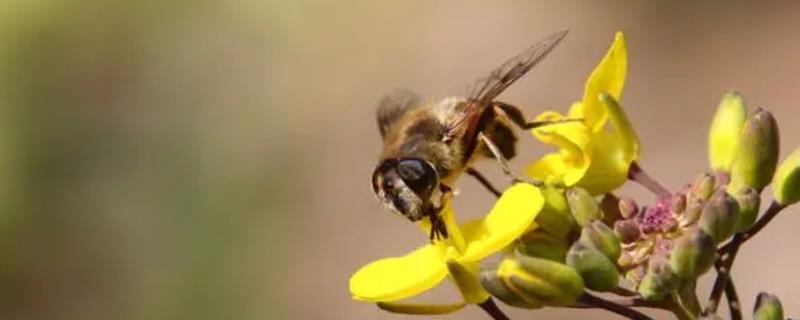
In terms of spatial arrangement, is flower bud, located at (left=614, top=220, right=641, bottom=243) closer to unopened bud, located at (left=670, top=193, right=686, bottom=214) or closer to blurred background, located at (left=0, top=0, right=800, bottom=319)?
unopened bud, located at (left=670, top=193, right=686, bottom=214)

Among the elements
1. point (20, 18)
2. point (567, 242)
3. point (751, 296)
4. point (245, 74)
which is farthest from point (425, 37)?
point (567, 242)

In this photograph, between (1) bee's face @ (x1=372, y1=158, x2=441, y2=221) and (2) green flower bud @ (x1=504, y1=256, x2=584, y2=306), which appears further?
(1) bee's face @ (x1=372, y1=158, x2=441, y2=221)

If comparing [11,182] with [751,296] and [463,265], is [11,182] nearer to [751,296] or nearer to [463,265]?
[751,296]

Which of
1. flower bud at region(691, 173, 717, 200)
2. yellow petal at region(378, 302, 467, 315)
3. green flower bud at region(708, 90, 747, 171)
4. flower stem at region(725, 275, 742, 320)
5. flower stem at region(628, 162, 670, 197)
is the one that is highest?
green flower bud at region(708, 90, 747, 171)

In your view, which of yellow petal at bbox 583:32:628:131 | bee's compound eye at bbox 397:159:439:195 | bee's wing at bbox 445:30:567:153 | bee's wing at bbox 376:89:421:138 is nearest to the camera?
yellow petal at bbox 583:32:628:131

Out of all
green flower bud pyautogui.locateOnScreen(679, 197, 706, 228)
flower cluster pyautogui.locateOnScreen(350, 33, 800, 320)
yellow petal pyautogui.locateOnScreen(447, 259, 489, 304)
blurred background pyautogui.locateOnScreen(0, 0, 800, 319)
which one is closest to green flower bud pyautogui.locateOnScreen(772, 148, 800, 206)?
flower cluster pyautogui.locateOnScreen(350, 33, 800, 320)

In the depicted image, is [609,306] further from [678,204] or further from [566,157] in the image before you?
[566,157]

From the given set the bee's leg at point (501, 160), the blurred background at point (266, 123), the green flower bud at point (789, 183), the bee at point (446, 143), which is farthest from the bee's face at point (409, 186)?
the blurred background at point (266, 123)

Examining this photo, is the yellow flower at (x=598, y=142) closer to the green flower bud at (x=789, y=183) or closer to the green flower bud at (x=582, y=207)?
the green flower bud at (x=582, y=207)
